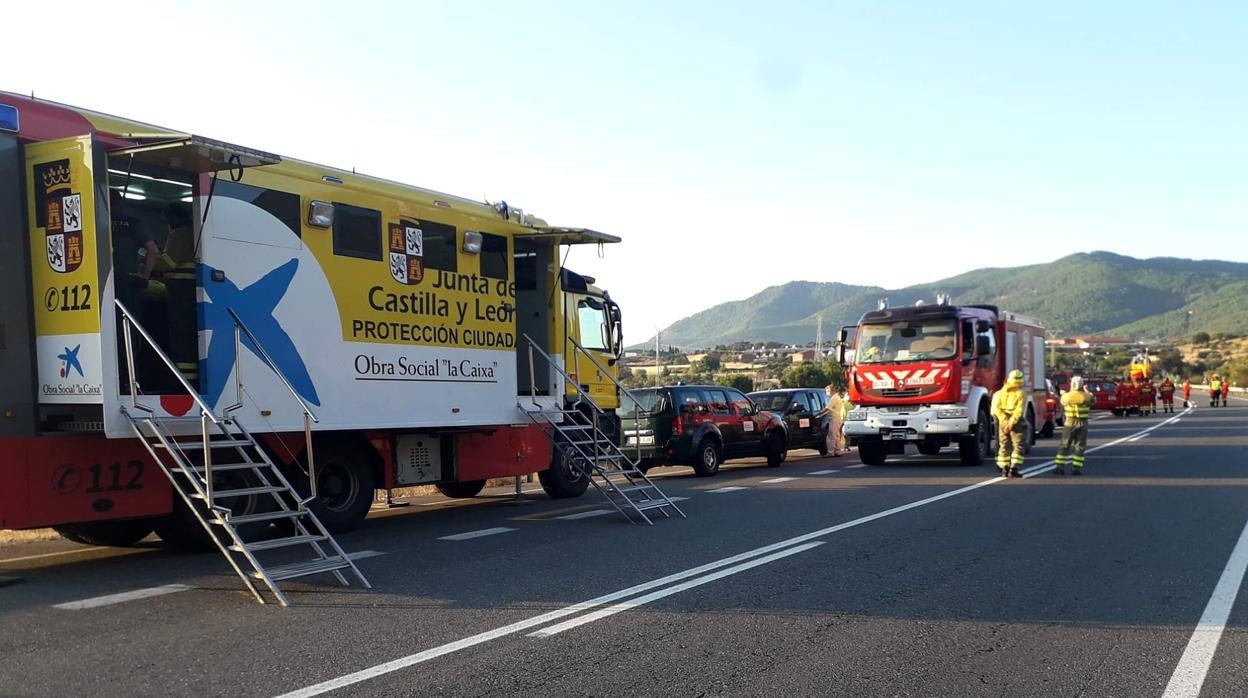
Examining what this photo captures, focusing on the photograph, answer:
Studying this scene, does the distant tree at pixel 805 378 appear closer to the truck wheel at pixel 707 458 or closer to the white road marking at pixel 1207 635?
the truck wheel at pixel 707 458

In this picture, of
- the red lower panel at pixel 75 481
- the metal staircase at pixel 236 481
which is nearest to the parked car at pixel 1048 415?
the metal staircase at pixel 236 481

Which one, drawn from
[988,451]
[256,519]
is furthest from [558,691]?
[988,451]

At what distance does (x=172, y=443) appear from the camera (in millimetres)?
8195

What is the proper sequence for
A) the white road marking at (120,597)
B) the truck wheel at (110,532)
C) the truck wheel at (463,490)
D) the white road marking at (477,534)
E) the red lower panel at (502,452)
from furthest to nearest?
1. the truck wheel at (463,490)
2. the red lower panel at (502,452)
3. the white road marking at (477,534)
4. the truck wheel at (110,532)
5. the white road marking at (120,597)

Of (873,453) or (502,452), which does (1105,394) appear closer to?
(873,453)

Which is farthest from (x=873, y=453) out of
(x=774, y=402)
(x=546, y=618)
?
(x=546, y=618)

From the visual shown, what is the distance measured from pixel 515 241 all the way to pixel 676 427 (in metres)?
5.80

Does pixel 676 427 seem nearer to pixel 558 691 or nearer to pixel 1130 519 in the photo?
pixel 1130 519

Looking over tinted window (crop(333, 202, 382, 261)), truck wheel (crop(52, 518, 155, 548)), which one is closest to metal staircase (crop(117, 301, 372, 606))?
truck wheel (crop(52, 518, 155, 548))

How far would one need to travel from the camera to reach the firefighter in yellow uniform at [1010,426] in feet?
51.9

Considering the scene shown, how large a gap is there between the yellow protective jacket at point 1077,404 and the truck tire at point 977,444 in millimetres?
1963

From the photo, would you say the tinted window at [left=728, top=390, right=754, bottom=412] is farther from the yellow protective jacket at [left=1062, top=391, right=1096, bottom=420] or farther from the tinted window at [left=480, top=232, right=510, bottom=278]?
the tinted window at [left=480, top=232, right=510, bottom=278]

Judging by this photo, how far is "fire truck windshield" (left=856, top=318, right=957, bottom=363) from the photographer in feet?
60.6

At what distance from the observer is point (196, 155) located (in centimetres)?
860
